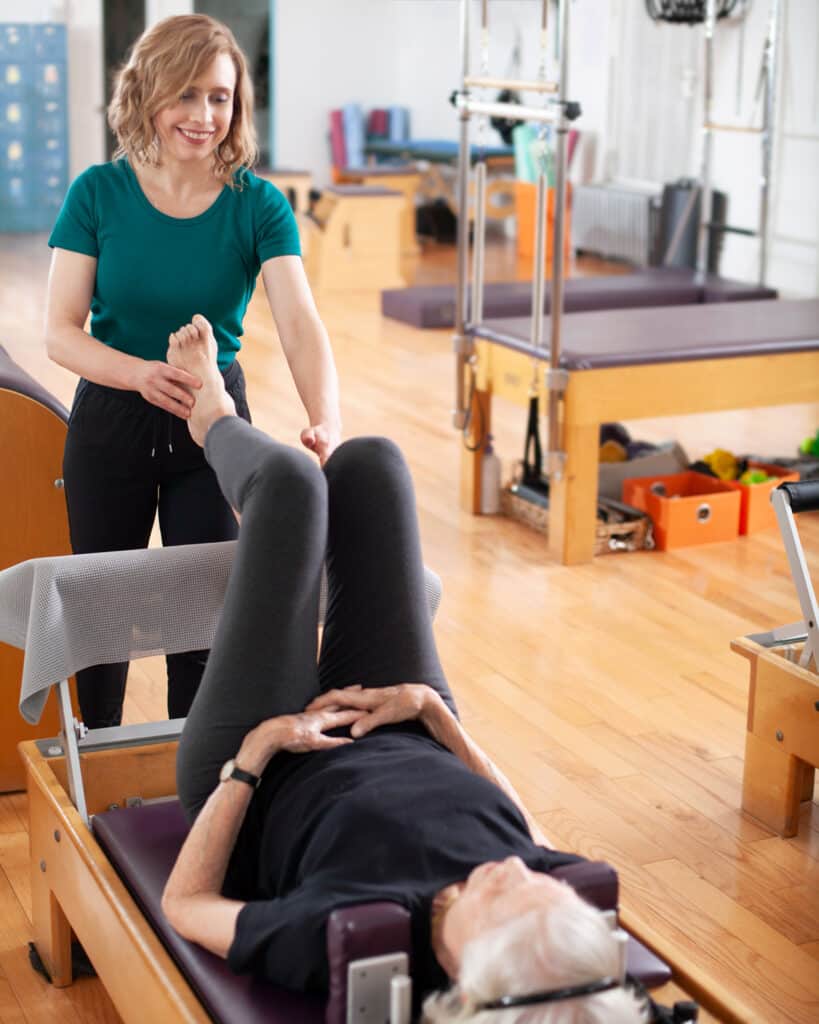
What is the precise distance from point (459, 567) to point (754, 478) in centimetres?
99

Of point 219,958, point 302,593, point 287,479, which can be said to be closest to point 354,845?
point 219,958

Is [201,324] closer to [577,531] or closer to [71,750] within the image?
[71,750]

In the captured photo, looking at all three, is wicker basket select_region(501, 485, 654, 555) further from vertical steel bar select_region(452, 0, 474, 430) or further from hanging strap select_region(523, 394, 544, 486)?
vertical steel bar select_region(452, 0, 474, 430)

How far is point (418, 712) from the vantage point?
1748 mm

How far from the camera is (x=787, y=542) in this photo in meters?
2.34

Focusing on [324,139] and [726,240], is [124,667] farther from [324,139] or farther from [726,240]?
[324,139]

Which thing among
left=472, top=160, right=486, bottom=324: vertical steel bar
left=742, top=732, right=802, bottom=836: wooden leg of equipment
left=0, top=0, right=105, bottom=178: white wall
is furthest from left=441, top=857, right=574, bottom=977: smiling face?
left=0, top=0, right=105, bottom=178: white wall

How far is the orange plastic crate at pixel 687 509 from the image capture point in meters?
3.98

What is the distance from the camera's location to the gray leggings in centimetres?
167

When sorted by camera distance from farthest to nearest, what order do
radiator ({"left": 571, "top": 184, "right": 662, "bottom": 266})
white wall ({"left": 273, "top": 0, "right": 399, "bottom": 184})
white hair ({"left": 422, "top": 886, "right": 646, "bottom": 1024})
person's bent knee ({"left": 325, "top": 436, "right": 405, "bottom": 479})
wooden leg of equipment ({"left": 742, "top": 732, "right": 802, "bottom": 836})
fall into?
white wall ({"left": 273, "top": 0, "right": 399, "bottom": 184})
radiator ({"left": 571, "top": 184, "right": 662, "bottom": 266})
wooden leg of equipment ({"left": 742, "top": 732, "right": 802, "bottom": 836})
person's bent knee ({"left": 325, "top": 436, "right": 405, "bottom": 479})
white hair ({"left": 422, "top": 886, "right": 646, "bottom": 1024})

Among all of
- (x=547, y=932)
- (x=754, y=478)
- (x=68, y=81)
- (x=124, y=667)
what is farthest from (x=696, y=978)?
(x=68, y=81)

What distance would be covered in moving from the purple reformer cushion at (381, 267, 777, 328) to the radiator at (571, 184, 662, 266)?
4.58ft

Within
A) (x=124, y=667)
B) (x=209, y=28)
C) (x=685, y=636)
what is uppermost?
(x=209, y=28)

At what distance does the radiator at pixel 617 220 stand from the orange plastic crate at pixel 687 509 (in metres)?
4.26
